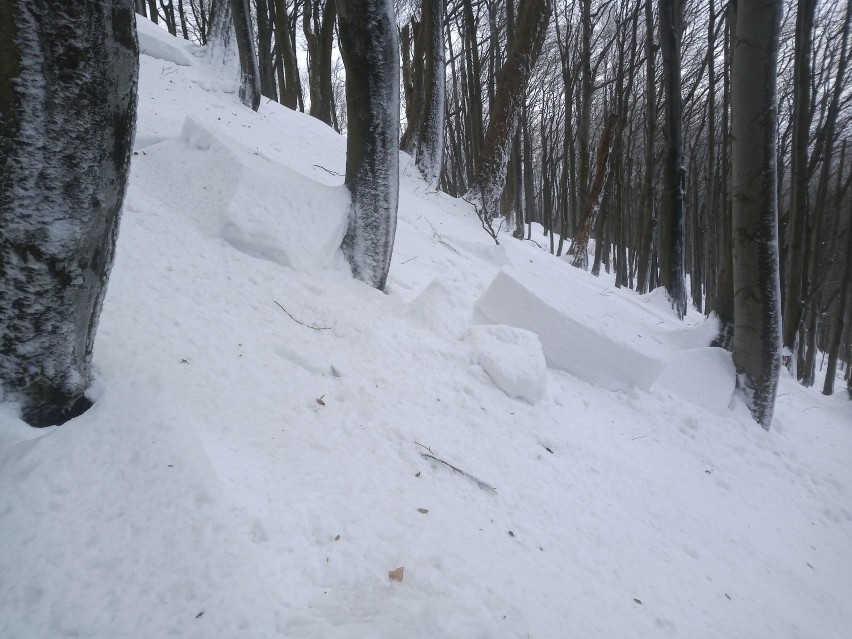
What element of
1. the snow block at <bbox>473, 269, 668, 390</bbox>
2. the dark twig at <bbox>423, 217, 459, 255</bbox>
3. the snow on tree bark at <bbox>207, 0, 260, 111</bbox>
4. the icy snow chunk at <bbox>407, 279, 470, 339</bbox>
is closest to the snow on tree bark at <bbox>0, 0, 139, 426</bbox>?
the icy snow chunk at <bbox>407, 279, 470, 339</bbox>

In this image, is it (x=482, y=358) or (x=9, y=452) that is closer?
(x=9, y=452)

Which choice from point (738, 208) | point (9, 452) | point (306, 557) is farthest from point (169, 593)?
point (738, 208)

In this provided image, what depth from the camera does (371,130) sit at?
2.85 metres

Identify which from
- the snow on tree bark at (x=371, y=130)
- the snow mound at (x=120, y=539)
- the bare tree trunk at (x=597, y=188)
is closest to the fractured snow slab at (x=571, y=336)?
the snow on tree bark at (x=371, y=130)

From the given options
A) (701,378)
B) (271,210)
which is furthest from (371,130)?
(701,378)

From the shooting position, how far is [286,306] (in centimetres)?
248

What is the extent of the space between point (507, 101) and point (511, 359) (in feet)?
15.9

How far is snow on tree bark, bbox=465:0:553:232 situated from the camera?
610 centimetres

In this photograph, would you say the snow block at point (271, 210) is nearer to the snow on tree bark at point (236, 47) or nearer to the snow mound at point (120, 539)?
the snow mound at point (120, 539)

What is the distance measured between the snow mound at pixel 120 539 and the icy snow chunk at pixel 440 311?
1.73m

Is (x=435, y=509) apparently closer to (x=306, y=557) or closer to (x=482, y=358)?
(x=306, y=557)

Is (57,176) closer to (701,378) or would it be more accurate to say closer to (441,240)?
(441,240)

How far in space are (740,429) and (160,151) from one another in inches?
186

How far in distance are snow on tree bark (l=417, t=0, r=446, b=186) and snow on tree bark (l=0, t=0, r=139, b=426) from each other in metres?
6.13
